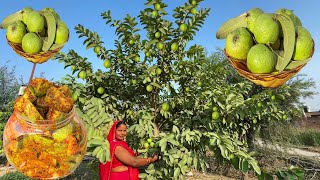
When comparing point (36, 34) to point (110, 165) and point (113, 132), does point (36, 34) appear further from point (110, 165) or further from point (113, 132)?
point (110, 165)

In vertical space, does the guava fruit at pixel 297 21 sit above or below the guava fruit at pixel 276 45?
above

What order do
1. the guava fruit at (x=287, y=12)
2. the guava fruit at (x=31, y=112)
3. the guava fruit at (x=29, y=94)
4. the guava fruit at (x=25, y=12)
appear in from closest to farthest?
the guava fruit at (x=287, y=12) < the guava fruit at (x=31, y=112) < the guava fruit at (x=29, y=94) < the guava fruit at (x=25, y=12)

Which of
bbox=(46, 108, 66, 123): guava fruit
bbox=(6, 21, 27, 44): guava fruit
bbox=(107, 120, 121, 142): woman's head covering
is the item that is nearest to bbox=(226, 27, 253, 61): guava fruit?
bbox=(46, 108, 66, 123): guava fruit

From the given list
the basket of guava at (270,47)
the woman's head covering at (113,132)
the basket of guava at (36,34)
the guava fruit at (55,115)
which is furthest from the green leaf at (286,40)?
the woman's head covering at (113,132)

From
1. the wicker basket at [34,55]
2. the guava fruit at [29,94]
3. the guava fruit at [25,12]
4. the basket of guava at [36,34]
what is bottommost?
the guava fruit at [29,94]

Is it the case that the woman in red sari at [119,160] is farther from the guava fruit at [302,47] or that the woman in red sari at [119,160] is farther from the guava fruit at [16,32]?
the guava fruit at [302,47]

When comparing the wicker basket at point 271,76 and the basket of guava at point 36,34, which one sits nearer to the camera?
the wicker basket at point 271,76

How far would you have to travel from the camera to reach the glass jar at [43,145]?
4.58 ft

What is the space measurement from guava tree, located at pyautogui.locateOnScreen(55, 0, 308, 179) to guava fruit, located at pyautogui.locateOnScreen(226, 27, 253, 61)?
71.0 inches

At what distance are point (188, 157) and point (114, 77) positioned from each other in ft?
4.65

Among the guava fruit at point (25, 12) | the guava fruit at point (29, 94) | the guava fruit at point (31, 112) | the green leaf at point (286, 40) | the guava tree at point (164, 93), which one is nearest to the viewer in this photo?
the green leaf at point (286, 40)

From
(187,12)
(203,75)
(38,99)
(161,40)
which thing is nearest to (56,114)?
(38,99)

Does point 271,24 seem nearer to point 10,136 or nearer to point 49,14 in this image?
point 49,14

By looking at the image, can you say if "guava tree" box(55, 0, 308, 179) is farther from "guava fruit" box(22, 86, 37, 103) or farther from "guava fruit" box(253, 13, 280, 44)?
"guava fruit" box(253, 13, 280, 44)
